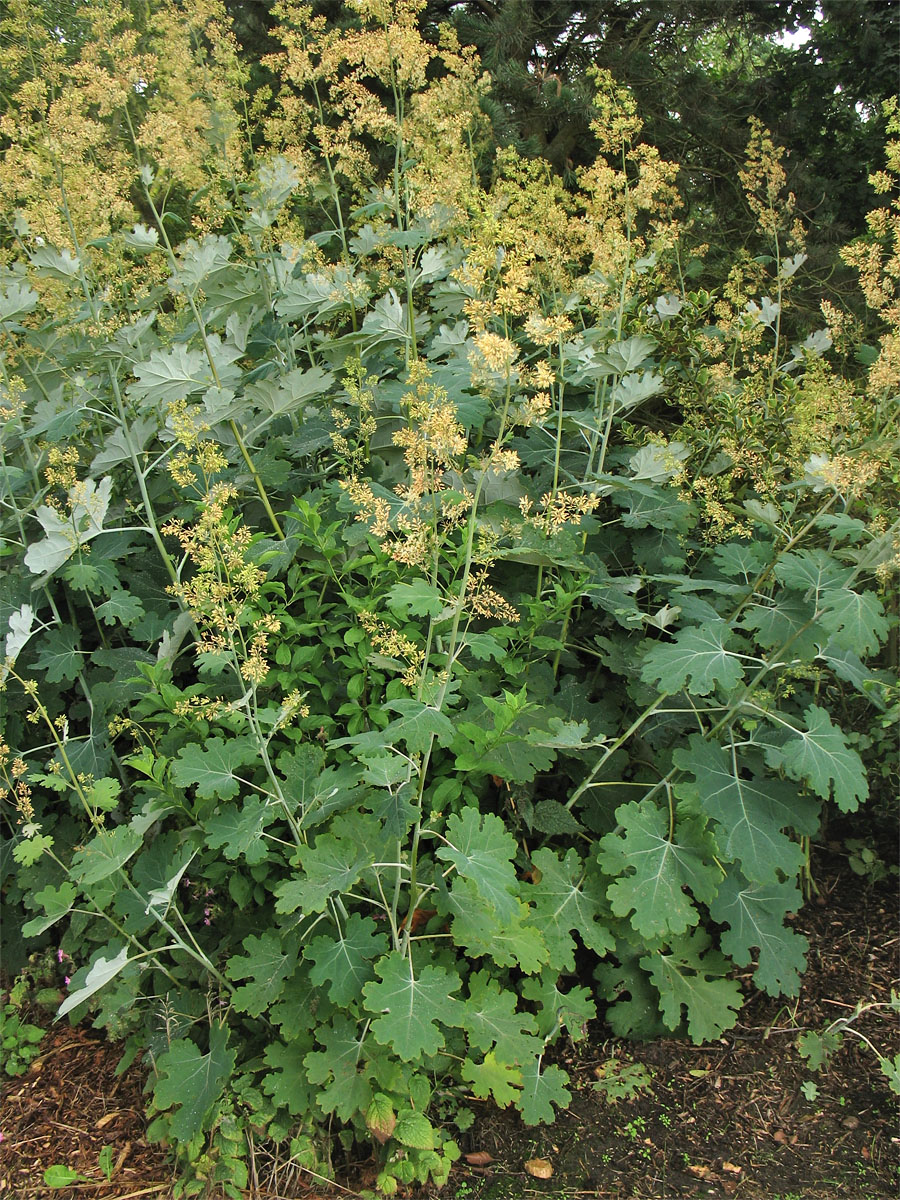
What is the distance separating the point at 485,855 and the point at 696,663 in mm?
736

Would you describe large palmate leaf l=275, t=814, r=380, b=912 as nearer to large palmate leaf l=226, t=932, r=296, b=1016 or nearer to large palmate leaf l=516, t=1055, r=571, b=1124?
large palmate leaf l=226, t=932, r=296, b=1016

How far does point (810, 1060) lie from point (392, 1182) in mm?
1228

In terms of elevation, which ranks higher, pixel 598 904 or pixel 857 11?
pixel 857 11

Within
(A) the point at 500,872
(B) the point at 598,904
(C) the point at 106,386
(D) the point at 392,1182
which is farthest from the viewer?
(C) the point at 106,386

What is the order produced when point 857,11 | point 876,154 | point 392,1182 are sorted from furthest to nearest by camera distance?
point 876,154
point 857,11
point 392,1182

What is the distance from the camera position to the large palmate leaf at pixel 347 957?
1.99 metres

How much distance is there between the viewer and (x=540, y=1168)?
2.11 meters

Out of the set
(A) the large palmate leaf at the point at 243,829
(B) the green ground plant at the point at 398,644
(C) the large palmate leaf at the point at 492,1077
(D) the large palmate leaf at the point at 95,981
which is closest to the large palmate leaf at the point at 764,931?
(B) the green ground plant at the point at 398,644

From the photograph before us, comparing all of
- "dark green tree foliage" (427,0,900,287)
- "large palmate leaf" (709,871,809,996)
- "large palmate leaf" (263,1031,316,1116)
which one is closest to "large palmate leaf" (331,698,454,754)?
"large palmate leaf" (263,1031,316,1116)

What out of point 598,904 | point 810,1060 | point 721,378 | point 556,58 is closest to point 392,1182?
point 598,904

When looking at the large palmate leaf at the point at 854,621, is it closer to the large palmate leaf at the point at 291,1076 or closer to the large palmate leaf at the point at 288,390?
the large palmate leaf at the point at 288,390

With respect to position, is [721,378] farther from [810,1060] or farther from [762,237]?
[762,237]

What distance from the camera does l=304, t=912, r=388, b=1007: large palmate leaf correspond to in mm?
1985

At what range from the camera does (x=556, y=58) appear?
568cm
